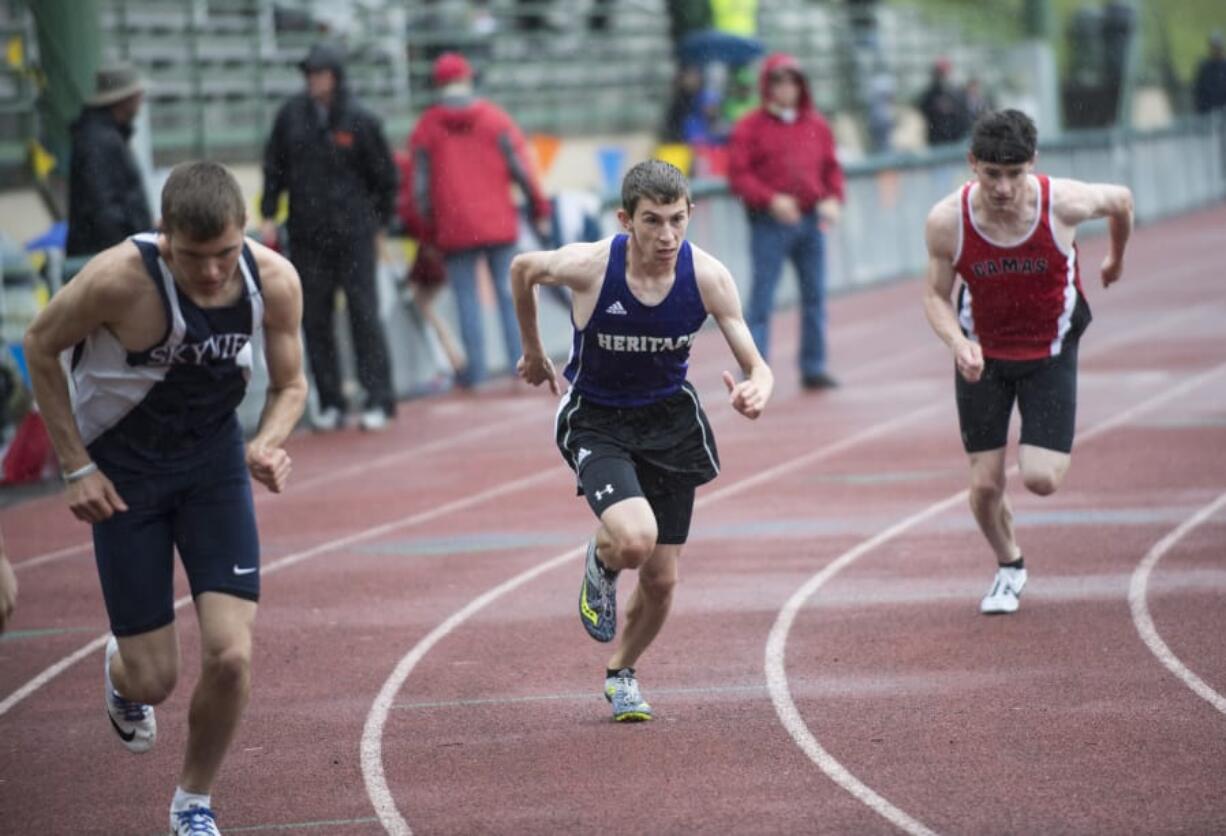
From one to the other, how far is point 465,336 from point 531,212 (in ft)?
3.45

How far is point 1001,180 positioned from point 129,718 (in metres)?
3.75

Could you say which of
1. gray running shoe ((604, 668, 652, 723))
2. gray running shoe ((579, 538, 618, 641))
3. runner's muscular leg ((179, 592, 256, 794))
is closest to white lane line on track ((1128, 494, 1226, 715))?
gray running shoe ((604, 668, 652, 723))

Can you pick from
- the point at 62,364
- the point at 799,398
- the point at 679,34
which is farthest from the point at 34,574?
the point at 679,34

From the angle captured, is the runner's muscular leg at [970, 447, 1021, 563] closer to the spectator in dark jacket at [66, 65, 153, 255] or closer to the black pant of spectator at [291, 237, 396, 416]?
the spectator in dark jacket at [66, 65, 153, 255]

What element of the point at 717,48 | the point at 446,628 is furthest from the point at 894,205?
the point at 446,628

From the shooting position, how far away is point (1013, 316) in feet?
28.1

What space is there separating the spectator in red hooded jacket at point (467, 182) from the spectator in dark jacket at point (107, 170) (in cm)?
354

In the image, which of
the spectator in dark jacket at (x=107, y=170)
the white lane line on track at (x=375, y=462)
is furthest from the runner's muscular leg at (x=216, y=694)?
the spectator in dark jacket at (x=107, y=170)

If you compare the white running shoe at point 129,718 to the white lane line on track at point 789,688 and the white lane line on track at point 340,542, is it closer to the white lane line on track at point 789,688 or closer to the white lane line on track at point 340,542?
the white lane line on track at point 340,542

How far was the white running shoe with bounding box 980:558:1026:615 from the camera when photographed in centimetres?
Result: 848

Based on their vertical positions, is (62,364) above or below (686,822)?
above

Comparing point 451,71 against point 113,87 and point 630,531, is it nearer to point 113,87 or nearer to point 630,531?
point 113,87

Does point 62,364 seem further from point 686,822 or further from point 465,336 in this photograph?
point 465,336

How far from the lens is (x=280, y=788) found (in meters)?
6.41
